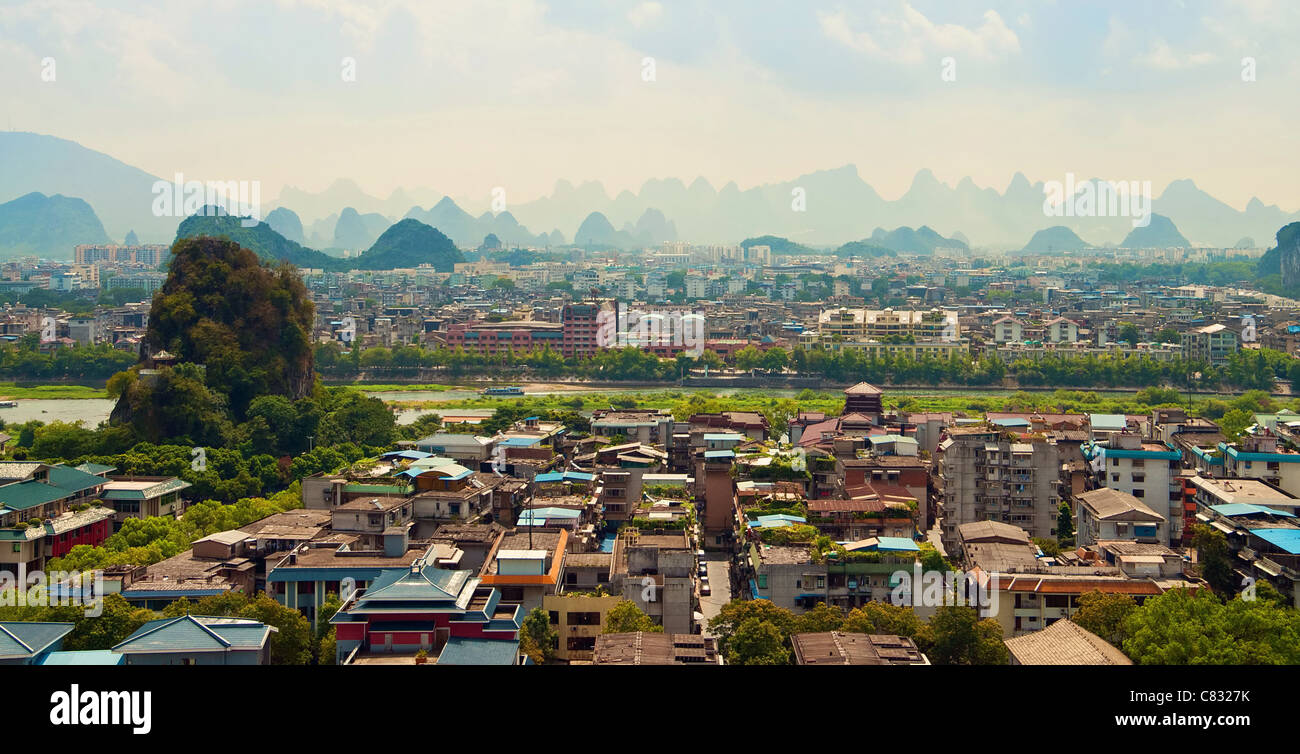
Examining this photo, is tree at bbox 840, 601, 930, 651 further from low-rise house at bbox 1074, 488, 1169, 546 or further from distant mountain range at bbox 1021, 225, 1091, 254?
distant mountain range at bbox 1021, 225, 1091, 254

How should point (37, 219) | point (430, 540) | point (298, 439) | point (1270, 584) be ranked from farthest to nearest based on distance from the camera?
point (37, 219), point (298, 439), point (430, 540), point (1270, 584)

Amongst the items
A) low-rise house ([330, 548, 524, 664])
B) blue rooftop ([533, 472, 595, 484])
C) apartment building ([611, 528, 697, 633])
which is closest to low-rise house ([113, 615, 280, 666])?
low-rise house ([330, 548, 524, 664])

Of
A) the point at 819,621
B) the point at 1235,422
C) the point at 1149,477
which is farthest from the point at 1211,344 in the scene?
the point at 819,621

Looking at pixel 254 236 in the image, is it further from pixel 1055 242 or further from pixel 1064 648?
pixel 1055 242

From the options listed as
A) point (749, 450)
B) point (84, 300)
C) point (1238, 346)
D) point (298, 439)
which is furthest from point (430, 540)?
point (84, 300)

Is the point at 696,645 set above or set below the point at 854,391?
below

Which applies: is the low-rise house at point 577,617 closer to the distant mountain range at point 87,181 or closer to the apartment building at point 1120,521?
the apartment building at point 1120,521
